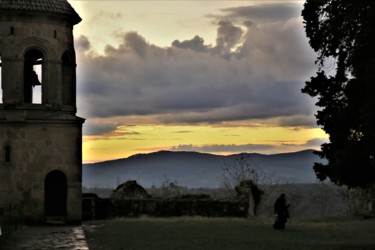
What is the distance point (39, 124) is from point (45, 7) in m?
4.82

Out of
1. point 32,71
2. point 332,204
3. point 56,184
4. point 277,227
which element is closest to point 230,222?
point 277,227

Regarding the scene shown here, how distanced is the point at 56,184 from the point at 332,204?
74.9 m

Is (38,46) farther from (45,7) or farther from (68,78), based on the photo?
(68,78)

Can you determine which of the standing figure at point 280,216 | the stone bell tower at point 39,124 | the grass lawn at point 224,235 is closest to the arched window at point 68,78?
the stone bell tower at point 39,124

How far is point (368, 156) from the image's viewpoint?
2133 cm

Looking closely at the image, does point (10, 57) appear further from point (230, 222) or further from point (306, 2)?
point (306, 2)

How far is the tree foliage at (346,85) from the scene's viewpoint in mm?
20078

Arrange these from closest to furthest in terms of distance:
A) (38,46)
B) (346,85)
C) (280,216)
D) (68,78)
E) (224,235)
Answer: (346,85)
(224,235)
(280,216)
(38,46)
(68,78)

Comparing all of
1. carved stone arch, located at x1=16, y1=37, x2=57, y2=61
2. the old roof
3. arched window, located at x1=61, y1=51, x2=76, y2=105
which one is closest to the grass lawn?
arched window, located at x1=61, y1=51, x2=76, y2=105

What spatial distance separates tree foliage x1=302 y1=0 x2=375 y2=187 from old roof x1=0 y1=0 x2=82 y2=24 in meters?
13.6

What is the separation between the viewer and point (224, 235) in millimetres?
26812

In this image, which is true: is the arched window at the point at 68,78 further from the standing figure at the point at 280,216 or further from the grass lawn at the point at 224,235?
the standing figure at the point at 280,216

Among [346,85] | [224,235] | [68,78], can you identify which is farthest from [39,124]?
[346,85]

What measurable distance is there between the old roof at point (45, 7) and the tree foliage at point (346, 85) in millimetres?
13603
